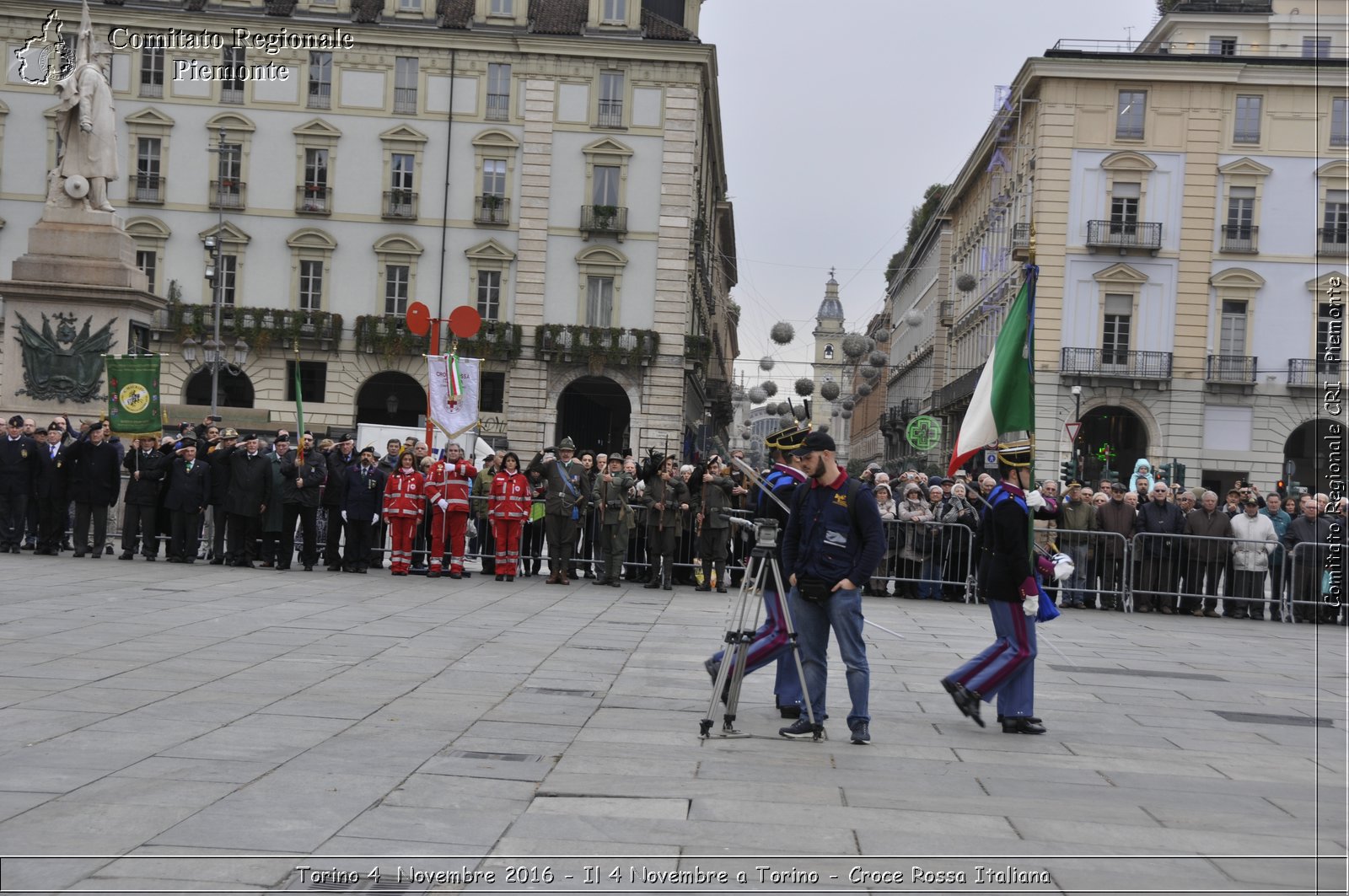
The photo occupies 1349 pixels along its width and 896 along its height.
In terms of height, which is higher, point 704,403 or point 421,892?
point 704,403

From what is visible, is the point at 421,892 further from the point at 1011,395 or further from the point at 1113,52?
the point at 1113,52

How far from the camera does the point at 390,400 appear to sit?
48.7 m

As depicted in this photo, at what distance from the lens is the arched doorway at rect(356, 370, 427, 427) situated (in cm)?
4903

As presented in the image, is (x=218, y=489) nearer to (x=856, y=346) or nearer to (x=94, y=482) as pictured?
(x=94, y=482)

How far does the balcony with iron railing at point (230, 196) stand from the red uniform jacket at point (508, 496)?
31.5 meters

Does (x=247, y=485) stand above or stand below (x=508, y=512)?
above

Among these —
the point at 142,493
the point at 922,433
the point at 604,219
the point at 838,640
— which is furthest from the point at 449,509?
the point at 604,219

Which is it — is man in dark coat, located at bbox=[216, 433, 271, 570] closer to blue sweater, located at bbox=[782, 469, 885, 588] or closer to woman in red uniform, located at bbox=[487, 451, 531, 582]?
woman in red uniform, located at bbox=[487, 451, 531, 582]

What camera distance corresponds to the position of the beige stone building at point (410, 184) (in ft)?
158

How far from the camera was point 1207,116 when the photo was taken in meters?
→ 48.3

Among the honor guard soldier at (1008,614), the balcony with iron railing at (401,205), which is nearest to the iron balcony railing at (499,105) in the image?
the balcony with iron railing at (401,205)

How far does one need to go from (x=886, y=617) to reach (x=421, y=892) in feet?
42.2

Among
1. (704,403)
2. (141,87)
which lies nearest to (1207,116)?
(704,403)

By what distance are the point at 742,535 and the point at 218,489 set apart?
7333 mm
